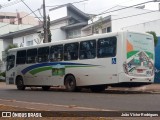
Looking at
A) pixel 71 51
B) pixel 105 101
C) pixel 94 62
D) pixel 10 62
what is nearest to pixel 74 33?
pixel 10 62

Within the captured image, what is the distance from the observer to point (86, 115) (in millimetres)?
10414

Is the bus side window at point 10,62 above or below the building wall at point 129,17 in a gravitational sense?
below

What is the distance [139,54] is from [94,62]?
2492mm

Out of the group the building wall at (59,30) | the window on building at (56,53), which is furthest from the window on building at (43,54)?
the building wall at (59,30)

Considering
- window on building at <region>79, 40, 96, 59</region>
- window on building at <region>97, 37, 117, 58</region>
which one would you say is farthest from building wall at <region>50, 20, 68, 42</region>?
window on building at <region>97, 37, 117, 58</region>

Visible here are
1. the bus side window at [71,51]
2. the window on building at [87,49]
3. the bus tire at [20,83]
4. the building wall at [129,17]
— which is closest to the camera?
the window on building at [87,49]

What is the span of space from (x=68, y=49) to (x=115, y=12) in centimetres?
2052

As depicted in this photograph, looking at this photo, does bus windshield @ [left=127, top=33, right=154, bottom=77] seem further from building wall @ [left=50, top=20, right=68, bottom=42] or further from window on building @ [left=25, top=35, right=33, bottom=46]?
window on building @ [left=25, top=35, right=33, bottom=46]

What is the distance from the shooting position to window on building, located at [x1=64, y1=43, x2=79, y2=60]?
72.0 feet

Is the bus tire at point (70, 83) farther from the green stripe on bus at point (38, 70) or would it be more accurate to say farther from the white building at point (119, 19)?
the white building at point (119, 19)

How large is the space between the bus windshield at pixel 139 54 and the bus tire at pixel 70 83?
13.7 ft

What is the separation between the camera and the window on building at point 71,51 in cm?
2195

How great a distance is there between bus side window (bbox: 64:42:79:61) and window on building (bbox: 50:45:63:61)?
48 centimetres

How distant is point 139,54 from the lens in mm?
19578
